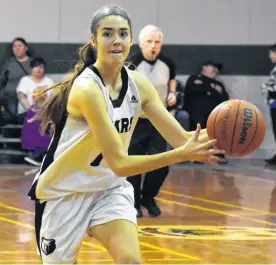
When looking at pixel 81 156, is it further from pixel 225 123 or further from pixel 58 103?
pixel 225 123

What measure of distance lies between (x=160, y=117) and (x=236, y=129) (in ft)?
1.67

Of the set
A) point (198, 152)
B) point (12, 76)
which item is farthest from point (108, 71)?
point (12, 76)

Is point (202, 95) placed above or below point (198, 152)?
below

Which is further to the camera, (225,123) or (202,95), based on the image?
(202,95)

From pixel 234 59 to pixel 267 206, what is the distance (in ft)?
17.9

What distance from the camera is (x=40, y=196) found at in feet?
14.7

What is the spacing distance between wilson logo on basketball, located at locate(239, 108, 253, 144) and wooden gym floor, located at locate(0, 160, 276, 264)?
2195 mm

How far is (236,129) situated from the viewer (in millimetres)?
4203

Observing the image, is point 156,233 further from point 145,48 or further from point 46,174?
point 46,174

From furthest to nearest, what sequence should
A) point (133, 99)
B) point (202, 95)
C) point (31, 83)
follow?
point (202, 95), point (31, 83), point (133, 99)

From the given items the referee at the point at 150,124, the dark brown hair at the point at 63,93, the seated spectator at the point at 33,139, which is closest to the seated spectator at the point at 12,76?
the seated spectator at the point at 33,139

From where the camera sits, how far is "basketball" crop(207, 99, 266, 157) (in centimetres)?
416

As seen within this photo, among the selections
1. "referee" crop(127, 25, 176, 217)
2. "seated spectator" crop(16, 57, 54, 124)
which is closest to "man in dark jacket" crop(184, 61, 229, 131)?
"seated spectator" crop(16, 57, 54, 124)

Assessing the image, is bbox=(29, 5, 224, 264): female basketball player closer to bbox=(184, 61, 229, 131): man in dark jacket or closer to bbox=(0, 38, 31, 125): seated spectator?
bbox=(0, 38, 31, 125): seated spectator
